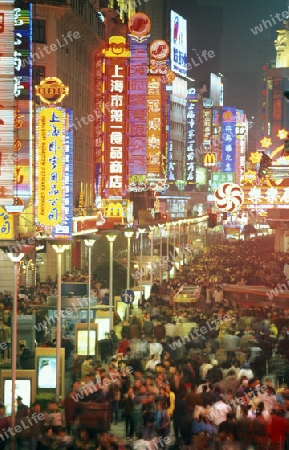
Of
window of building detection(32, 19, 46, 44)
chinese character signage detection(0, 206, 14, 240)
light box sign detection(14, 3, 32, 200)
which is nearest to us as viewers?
chinese character signage detection(0, 206, 14, 240)

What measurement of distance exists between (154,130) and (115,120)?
14561 mm

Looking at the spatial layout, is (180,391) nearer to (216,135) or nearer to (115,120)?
(115,120)

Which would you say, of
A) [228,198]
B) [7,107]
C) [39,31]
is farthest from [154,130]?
[7,107]

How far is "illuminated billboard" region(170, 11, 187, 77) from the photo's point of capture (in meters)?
154

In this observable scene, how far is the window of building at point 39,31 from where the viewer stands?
56844mm

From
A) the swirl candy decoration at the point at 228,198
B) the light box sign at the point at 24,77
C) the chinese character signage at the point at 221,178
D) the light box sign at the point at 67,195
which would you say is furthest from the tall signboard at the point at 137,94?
the chinese character signage at the point at 221,178

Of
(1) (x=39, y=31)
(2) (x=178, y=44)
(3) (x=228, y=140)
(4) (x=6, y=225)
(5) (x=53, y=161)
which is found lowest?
(4) (x=6, y=225)

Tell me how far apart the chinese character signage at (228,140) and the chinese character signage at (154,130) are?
66.2 m

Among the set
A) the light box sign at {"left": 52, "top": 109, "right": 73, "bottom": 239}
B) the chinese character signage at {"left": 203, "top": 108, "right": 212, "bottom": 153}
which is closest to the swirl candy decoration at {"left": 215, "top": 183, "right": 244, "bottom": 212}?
the light box sign at {"left": 52, "top": 109, "right": 73, "bottom": 239}

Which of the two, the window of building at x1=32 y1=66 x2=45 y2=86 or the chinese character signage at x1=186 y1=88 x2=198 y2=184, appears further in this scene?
the chinese character signage at x1=186 y1=88 x2=198 y2=184

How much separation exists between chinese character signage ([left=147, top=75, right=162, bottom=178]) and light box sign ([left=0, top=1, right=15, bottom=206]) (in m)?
51.5

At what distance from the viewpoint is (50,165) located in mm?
32844

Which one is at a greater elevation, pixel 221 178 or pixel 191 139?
pixel 191 139

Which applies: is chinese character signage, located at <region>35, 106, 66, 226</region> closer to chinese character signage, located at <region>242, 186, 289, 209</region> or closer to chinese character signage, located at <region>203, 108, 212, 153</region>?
chinese character signage, located at <region>242, 186, 289, 209</region>
